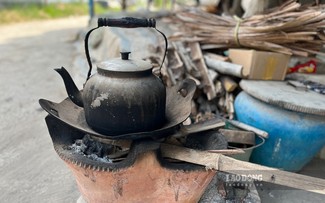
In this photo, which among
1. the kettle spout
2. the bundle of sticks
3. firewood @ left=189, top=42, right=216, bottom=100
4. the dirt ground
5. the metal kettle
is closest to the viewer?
the metal kettle

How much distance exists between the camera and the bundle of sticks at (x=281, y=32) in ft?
10.3

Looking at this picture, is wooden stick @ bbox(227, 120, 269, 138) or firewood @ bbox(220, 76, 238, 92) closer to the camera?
wooden stick @ bbox(227, 120, 269, 138)

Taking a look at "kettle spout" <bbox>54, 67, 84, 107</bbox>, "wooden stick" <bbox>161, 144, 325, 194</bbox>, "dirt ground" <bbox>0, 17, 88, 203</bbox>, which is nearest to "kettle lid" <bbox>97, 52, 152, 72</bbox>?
"kettle spout" <bbox>54, 67, 84, 107</bbox>

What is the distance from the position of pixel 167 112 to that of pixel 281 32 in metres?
1.95

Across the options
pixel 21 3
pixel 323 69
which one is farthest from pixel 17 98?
pixel 21 3

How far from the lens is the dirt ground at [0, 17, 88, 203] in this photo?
2.58m

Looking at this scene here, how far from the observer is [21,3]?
14297 mm

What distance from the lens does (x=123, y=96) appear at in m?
1.70

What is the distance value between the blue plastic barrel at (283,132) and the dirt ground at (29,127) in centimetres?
185

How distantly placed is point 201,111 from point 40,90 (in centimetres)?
303

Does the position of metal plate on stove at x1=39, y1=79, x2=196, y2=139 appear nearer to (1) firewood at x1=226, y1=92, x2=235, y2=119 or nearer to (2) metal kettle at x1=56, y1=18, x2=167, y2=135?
(2) metal kettle at x1=56, y1=18, x2=167, y2=135

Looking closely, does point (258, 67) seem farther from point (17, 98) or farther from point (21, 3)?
A: point (21, 3)

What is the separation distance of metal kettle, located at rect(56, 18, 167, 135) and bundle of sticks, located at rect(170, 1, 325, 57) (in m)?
1.99

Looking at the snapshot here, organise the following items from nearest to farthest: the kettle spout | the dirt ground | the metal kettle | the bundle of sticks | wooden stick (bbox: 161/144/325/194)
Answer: wooden stick (bbox: 161/144/325/194)
the metal kettle
the kettle spout
the dirt ground
the bundle of sticks
